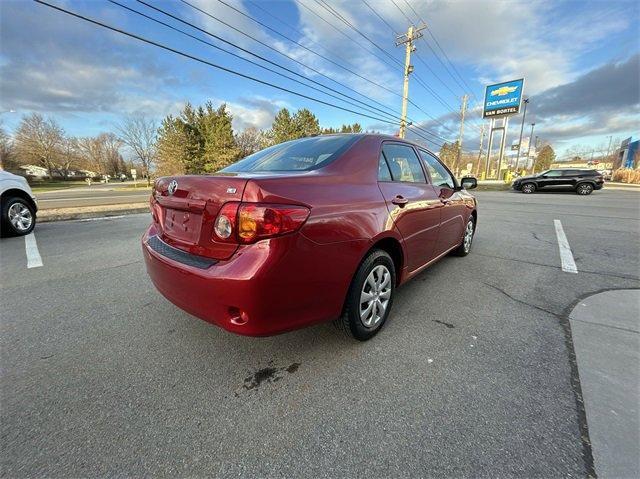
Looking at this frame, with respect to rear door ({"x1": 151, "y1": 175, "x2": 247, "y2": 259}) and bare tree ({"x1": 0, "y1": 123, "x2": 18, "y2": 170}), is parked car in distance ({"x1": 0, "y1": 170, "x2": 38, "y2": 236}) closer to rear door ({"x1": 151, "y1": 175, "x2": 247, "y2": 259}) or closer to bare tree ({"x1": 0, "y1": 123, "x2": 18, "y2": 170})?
rear door ({"x1": 151, "y1": 175, "x2": 247, "y2": 259})

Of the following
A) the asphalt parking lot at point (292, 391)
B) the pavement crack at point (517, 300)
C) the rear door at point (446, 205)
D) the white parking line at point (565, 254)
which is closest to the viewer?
the asphalt parking lot at point (292, 391)

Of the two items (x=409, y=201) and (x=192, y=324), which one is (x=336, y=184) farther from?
(x=192, y=324)

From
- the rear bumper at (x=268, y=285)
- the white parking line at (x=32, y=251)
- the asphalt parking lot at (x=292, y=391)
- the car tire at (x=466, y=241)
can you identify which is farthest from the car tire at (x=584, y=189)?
the white parking line at (x=32, y=251)

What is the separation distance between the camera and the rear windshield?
2.43 m

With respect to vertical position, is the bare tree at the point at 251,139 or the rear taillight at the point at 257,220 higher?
the bare tree at the point at 251,139

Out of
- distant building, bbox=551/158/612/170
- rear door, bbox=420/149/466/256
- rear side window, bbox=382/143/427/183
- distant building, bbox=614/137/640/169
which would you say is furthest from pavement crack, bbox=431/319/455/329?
distant building, bbox=614/137/640/169

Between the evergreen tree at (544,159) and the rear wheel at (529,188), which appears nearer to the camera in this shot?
the rear wheel at (529,188)

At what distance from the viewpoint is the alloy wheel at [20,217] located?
6.14 meters

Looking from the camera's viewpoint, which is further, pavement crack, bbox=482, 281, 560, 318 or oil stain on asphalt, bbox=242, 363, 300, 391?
pavement crack, bbox=482, 281, 560, 318

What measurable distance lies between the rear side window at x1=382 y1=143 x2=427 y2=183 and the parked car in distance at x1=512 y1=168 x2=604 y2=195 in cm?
2062

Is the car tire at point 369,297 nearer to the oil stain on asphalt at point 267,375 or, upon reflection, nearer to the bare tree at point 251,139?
the oil stain on asphalt at point 267,375

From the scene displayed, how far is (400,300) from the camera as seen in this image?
3332 millimetres

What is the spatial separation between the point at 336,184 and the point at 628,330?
112 inches

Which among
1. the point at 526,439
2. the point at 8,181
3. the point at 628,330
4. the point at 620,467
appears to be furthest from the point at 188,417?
the point at 8,181
